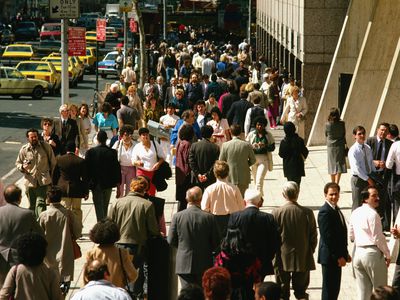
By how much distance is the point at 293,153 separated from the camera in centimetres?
2038

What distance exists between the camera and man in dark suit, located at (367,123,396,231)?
1884 cm

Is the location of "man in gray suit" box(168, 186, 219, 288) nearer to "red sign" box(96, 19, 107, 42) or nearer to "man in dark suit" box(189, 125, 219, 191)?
"man in dark suit" box(189, 125, 219, 191)

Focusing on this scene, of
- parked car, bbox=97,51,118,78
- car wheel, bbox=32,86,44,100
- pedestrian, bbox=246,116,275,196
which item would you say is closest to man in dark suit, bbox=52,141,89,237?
pedestrian, bbox=246,116,275,196

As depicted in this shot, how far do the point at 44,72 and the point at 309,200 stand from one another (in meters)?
31.2

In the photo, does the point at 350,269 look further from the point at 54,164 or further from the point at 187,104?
the point at 187,104

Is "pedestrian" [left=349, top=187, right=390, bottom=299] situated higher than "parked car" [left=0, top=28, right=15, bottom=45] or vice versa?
"pedestrian" [left=349, top=187, right=390, bottom=299]

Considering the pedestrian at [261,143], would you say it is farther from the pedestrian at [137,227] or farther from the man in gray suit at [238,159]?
the pedestrian at [137,227]

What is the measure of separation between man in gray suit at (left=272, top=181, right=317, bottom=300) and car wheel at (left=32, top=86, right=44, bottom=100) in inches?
1421

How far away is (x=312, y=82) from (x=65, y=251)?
62.9 feet

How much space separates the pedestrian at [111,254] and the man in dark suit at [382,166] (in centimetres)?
697

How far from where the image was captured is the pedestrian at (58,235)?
47.4ft

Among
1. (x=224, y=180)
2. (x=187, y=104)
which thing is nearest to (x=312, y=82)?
(x=187, y=104)

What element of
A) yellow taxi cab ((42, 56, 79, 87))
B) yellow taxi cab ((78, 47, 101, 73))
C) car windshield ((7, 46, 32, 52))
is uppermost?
yellow taxi cab ((42, 56, 79, 87))

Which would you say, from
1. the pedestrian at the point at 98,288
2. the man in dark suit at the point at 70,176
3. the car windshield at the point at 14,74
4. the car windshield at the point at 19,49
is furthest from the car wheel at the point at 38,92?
the pedestrian at the point at 98,288
